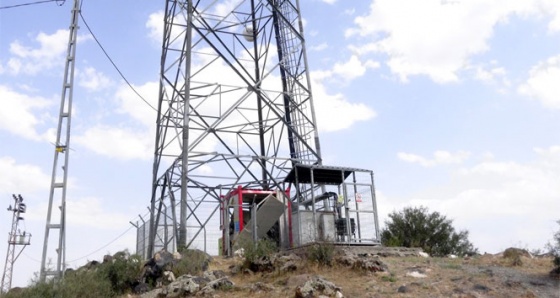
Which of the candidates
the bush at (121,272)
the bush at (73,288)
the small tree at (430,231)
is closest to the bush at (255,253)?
the bush at (121,272)

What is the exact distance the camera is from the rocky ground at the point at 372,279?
1145 centimetres

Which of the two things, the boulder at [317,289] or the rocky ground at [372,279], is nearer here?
the boulder at [317,289]

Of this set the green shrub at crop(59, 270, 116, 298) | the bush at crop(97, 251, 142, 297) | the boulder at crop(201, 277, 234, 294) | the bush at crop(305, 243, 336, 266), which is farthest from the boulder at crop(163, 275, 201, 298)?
the bush at crop(305, 243, 336, 266)

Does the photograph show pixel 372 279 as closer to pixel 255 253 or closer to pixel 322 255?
pixel 322 255

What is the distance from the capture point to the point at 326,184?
19.0 m

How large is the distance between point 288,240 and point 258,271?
4.89 metres

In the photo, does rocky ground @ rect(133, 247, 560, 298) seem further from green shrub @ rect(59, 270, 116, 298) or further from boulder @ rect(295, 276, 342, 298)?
green shrub @ rect(59, 270, 116, 298)

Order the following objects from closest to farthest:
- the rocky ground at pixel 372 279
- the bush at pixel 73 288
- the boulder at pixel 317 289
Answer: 1. the boulder at pixel 317 289
2. the rocky ground at pixel 372 279
3. the bush at pixel 73 288

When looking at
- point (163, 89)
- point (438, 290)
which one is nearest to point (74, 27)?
point (163, 89)

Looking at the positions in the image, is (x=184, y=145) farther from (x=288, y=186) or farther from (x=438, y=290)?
(x=438, y=290)

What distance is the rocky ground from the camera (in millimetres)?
11453

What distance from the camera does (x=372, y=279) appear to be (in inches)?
492

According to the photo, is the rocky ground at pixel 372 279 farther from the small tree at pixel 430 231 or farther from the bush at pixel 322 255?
the small tree at pixel 430 231

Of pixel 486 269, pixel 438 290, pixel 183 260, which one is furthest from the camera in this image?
pixel 183 260
